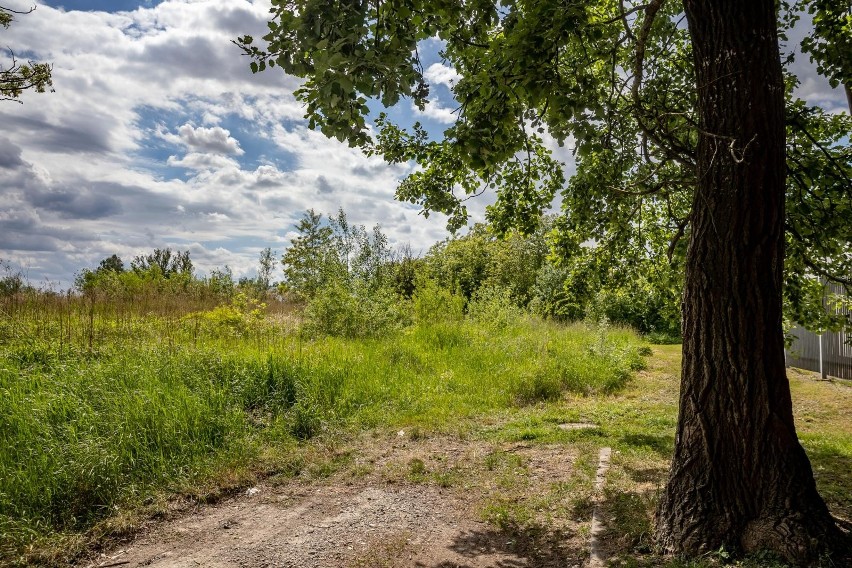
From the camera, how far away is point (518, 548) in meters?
3.90

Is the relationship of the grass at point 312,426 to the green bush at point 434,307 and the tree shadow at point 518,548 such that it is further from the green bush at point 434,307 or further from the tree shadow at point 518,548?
the green bush at point 434,307

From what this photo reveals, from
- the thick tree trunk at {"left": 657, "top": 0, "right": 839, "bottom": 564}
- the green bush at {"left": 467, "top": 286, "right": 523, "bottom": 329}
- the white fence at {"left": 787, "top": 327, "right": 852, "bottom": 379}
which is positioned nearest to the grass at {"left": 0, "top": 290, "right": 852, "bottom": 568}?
the thick tree trunk at {"left": 657, "top": 0, "right": 839, "bottom": 564}

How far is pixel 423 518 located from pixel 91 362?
5.59m

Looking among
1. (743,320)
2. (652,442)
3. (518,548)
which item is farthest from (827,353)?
(518,548)

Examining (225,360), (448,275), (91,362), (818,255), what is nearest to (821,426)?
(818,255)

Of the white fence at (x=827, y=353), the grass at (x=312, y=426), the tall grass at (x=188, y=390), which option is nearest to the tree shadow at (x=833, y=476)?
the grass at (x=312, y=426)

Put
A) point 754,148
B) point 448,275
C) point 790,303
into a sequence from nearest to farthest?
point 754,148 → point 790,303 → point 448,275

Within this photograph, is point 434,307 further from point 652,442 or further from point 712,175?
point 712,175

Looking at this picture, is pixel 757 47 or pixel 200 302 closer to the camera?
pixel 757 47

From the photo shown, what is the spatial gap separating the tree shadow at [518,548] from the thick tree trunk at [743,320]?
792 millimetres

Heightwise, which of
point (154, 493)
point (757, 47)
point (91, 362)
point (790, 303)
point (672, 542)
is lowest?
point (154, 493)

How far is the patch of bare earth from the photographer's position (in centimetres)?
382

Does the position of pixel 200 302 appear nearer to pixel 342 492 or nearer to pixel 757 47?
pixel 342 492

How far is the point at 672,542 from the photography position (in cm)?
339
